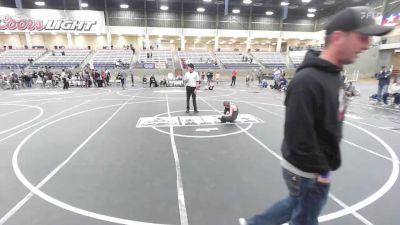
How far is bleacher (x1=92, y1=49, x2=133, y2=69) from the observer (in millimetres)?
30484

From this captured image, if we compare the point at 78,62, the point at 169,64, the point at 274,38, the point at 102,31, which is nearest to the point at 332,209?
the point at 169,64

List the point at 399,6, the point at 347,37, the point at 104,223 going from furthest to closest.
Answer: the point at 399,6
the point at 104,223
the point at 347,37

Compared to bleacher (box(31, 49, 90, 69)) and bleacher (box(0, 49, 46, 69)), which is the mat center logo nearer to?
bleacher (box(31, 49, 90, 69))

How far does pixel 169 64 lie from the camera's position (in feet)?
105

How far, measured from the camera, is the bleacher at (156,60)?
1199 inches

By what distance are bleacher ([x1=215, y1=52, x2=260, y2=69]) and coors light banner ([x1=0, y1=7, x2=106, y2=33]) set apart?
751 inches

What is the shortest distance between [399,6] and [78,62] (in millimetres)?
40519

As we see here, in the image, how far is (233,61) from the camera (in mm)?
35062

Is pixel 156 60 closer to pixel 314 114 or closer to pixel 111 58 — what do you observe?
pixel 111 58

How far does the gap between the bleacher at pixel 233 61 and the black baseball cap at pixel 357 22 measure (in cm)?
3176

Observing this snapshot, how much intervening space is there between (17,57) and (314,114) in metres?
40.7

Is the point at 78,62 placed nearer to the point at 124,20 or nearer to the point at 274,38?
the point at 124,20

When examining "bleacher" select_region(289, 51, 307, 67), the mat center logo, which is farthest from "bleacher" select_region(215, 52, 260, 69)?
the mat center logo

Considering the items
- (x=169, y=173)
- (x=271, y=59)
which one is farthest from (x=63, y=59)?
(x=169, y=173)
